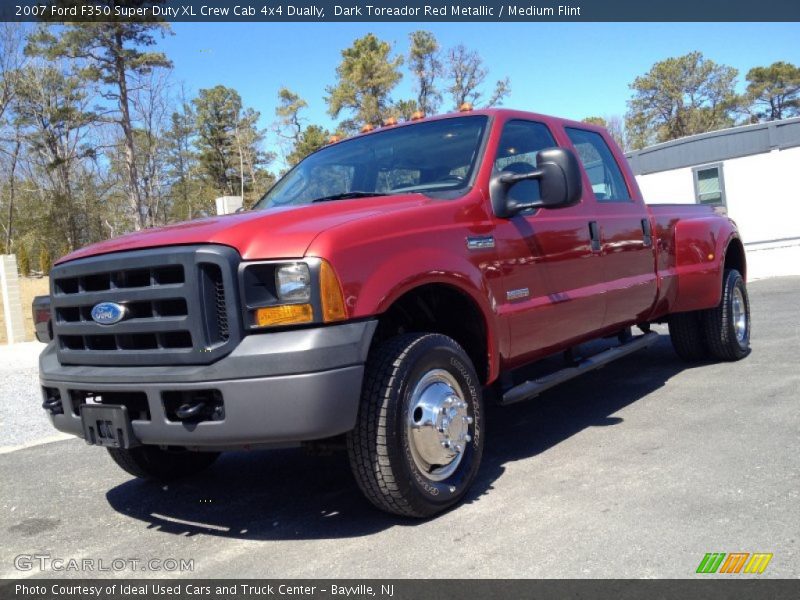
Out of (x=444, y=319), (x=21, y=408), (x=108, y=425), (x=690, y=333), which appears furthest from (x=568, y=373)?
(x=21, y=408)

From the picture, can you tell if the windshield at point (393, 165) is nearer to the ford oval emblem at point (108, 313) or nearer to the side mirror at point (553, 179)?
the side mirror at point (553, 179)

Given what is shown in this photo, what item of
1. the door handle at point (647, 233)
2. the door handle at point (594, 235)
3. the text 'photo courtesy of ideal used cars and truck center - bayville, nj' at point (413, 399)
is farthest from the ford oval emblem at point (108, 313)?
the door handle at point (647, 233)

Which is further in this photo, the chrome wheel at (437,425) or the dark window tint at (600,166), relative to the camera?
the dark window tint at (600,166)

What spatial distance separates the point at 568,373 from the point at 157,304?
2532 millimetres

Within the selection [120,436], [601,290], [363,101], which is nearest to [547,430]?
[601,290]

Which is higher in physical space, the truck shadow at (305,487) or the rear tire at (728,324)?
the rear tire at (728,324)

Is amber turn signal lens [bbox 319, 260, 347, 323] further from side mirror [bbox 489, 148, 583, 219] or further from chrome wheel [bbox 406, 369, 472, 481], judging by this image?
side mirror [bbox 489, 148, 583, 219]

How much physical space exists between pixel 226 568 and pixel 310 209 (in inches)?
64.8

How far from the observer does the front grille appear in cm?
280

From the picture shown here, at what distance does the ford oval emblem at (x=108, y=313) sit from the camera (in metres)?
3.01

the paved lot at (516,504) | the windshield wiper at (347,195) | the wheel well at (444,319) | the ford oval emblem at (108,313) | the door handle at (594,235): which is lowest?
the paved lot at (516,504)

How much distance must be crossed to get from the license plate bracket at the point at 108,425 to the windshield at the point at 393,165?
1.63m

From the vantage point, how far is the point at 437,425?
10.5ft

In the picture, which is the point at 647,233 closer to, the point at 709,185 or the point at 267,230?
Answer: the point at 267,230
